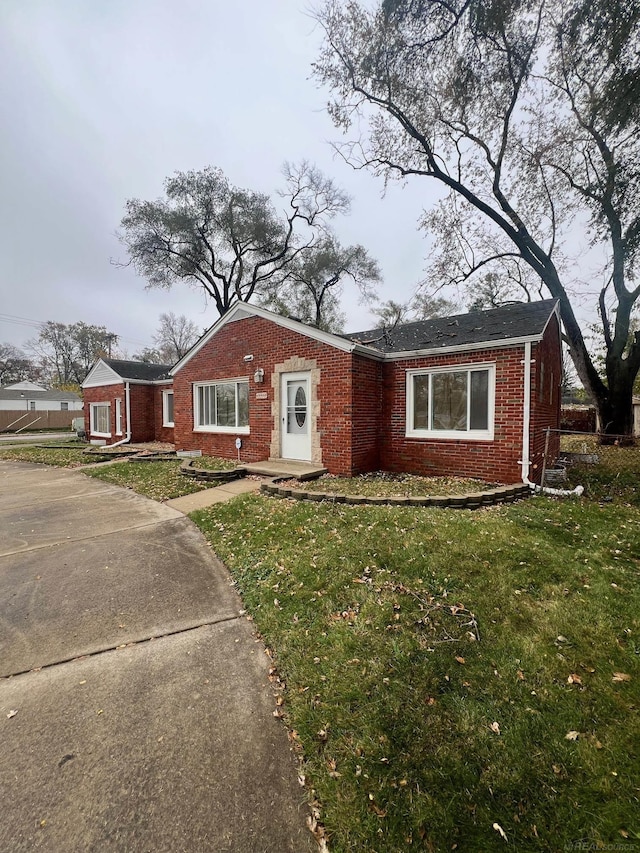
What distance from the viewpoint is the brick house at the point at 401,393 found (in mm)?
7715

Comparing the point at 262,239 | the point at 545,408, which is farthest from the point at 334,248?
the point at 545,408

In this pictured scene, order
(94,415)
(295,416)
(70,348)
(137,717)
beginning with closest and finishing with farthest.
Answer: (137,717) → (295,416) → (94,415) → (70,348)

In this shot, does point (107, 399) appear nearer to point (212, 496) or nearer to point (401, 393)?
point (212, 496)

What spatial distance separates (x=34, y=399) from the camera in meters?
44.9

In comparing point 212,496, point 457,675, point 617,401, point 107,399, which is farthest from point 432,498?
point 107,399

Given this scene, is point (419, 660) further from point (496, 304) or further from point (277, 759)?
point (496, 304)

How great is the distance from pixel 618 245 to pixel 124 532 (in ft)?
56.8

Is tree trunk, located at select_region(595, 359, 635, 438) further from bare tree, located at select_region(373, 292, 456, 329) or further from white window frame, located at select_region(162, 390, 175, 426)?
white window frame, located at select_region(162, 390, 175, 426)

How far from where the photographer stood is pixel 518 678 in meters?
2.56

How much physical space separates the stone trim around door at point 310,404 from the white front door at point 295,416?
101 mm

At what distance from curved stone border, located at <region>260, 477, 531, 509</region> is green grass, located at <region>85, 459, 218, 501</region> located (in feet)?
7.99

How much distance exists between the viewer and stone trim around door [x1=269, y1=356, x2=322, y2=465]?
29.8 ft

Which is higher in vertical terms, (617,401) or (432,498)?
(617,401)

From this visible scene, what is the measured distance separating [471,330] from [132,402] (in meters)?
15.9
